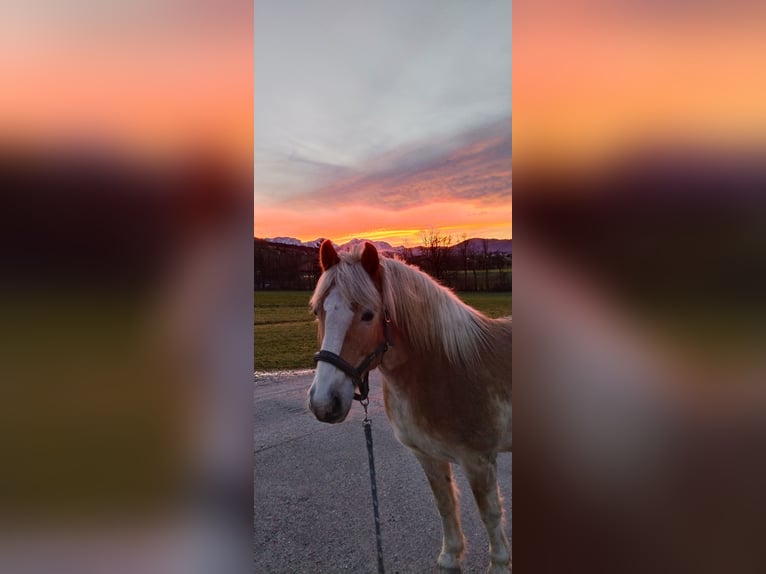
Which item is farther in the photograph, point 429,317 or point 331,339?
point 429,317

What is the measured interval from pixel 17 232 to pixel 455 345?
1294 millimetres

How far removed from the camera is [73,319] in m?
0.60

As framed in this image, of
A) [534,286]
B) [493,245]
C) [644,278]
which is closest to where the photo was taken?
[644,278]

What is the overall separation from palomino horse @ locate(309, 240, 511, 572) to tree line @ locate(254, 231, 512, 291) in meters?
0.05

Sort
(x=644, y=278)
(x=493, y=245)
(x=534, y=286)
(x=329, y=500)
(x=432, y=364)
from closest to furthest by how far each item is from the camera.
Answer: (x=644, y=278), (x=534, y=286), (x=493, y=245), (x=329, y=500), (x=432, y=364)

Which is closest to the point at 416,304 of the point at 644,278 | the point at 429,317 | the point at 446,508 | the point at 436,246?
the point at 429,317

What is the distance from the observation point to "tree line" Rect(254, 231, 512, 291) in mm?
1028

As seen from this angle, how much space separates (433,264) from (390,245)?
17cm

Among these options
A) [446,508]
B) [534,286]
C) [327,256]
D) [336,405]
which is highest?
[327,256]

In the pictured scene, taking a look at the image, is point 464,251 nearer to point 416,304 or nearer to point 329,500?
point 416,304

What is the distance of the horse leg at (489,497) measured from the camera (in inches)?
48.6

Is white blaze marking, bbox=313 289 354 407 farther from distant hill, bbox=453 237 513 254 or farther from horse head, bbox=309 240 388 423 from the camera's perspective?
distant hill, bbox=453 237 513 254

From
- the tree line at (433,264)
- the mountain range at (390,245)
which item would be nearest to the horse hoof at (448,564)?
the tree line at (433,264)

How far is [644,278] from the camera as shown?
638mm
